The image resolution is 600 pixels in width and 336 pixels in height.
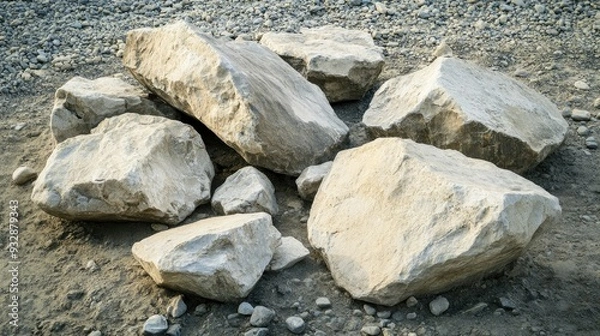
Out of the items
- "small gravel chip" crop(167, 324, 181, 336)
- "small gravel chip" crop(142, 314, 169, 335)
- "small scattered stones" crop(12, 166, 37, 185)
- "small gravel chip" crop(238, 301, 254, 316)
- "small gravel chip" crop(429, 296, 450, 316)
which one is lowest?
"small scattered stones" crop(12, 166, 37, 185)

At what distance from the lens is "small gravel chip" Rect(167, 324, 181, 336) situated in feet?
10.2

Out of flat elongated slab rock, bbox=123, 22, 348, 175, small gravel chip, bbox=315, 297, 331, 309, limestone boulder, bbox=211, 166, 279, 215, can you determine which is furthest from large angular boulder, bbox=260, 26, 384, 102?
small gravel chip, bbox=315, 297, 331, 309

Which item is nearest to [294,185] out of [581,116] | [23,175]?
[23,175]

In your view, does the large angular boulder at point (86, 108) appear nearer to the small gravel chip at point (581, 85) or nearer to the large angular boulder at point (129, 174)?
the large angular boulder at point (129, 174)

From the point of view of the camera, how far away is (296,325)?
10.3 ft

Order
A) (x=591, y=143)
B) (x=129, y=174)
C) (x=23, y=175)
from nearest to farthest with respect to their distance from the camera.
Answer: (x=129, y=174) < (x=23, y=175) < (x=591, y=143)

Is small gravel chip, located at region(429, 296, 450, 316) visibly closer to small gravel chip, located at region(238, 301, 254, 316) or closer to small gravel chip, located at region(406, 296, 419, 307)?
small gravel chip, located at region(406, 296, 419, 307)

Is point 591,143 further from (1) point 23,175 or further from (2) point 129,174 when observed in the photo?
(1) point 23,175

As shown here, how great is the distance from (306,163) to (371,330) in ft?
3.86

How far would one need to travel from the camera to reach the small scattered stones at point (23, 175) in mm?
4262

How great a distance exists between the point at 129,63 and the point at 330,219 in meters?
1.80

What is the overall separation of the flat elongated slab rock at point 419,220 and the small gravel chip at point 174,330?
2.44ft

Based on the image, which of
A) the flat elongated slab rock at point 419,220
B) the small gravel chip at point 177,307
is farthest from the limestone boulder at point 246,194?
the small gravel chip at point 177,307

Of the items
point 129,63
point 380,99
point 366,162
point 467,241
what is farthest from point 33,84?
point 467,241
